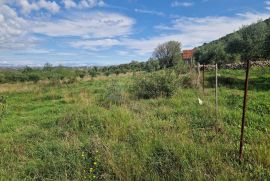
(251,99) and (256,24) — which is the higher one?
(256,24)

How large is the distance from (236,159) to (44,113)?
7.74 metres

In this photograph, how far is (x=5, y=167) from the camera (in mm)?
4172

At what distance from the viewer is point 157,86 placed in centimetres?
1030

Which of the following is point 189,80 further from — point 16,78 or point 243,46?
point 16,78

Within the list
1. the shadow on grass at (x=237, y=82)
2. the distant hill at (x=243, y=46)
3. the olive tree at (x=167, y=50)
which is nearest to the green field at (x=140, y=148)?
the shadow on grass at (x=237, y=82)

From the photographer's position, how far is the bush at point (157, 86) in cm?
1016

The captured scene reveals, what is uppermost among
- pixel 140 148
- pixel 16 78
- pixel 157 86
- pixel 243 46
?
pixel 243 46

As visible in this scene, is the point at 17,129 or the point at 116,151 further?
the point at 17,129

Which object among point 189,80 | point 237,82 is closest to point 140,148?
point 189,80

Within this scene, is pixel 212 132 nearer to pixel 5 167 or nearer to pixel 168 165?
pixel 168 165

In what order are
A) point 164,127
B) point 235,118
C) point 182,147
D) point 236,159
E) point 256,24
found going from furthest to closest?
point 256,24 < point 235,118 < point 164,127 < point 182,147 < point 236,159

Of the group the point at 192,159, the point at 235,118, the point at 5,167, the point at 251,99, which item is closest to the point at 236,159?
the point at 192,159

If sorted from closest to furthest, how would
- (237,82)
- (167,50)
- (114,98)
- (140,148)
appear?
1. (140,148)
2. (114,98)
3. (237,82)
4. (167,50)

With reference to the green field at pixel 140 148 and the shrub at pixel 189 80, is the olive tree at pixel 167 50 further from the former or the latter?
the green field at pixel 140 148
